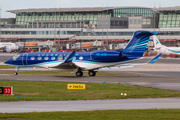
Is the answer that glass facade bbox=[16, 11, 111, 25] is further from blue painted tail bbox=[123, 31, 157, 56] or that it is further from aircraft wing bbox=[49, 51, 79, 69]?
aircraft wing bbox=[49, 51, 79, 69]

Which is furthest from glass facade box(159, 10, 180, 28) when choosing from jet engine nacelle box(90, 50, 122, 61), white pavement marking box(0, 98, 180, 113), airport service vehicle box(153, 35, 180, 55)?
white pavement marking box(0, 98, 180, 113)

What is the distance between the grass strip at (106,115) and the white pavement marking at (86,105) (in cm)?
125

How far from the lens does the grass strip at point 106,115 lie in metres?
15.9

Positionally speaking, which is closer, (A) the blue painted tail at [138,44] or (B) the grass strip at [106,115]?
(B) the grass strip at [106,115]

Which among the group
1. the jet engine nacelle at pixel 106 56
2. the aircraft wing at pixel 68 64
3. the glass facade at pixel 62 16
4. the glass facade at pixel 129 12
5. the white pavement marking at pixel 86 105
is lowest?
the white pavement marking at pixel 86 105

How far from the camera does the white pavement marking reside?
18717 mm

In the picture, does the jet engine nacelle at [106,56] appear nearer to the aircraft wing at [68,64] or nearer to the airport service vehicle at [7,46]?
the aircraft wing at [68,64]

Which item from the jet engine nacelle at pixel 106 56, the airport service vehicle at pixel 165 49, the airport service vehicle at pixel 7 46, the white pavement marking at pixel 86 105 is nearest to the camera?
the white pavement marking at pixel 86 105

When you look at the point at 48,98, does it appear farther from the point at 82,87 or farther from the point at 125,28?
the point at 125,28

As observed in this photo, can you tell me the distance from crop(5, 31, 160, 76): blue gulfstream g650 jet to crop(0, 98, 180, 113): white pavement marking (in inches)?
719

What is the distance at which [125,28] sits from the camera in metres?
142

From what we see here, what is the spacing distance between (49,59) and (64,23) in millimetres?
104973

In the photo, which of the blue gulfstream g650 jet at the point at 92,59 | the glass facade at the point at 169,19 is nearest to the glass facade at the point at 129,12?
the glass facade at the point at 169,19

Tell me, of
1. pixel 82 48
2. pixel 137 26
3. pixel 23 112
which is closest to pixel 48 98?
pixel 23 112
